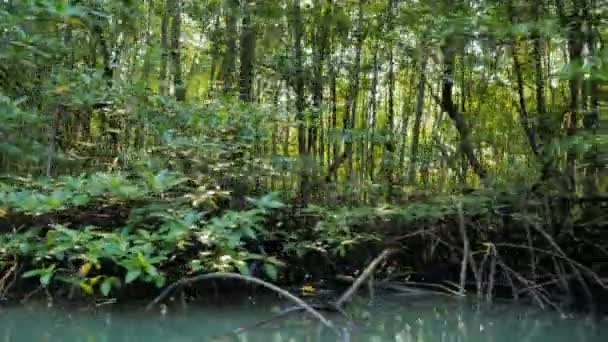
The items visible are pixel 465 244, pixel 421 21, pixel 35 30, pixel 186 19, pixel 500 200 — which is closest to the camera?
pixel 35 30

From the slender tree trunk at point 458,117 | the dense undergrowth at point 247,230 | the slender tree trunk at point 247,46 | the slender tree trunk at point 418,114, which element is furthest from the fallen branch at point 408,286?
the slender tree trunk at point 247,46

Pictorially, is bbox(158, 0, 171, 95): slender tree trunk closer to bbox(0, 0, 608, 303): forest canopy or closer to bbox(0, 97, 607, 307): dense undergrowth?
bbox(0, 0, 608, 303): forest canopy

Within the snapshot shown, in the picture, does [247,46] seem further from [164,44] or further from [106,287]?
[106,287]

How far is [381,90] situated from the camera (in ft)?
24.2

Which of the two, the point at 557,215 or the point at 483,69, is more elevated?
the point at 483,69

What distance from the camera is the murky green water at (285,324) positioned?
10.2 ft

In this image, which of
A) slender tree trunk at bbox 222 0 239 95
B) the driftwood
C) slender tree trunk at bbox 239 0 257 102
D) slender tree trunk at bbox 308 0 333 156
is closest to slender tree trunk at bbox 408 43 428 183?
slender tree trunk at bbox 308 0 333 156

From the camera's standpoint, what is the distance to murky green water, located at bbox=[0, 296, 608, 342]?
3094 mm

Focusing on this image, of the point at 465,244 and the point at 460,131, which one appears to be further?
the point at 460,131

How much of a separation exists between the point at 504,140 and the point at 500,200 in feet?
6.50

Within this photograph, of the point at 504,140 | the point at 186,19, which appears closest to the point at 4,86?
the point at 186,19

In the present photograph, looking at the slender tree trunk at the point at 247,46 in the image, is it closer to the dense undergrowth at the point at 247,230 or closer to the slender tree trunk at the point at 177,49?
the slender tree trunk at the point at 177,49

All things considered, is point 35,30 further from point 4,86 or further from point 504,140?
point 504,140

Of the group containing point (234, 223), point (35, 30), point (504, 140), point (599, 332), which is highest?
point (35, 30)
